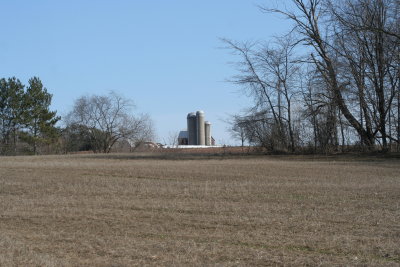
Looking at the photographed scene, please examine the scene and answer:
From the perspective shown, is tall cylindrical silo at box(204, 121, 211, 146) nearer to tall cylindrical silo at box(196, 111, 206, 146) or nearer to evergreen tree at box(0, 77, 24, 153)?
tall cylindrical silo at box(196, 111, 206, 146)

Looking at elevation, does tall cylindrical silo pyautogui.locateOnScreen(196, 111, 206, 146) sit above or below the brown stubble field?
above

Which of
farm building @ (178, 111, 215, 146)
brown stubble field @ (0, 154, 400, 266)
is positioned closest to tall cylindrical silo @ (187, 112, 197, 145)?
farm building @ (178, 111, 215, 146)

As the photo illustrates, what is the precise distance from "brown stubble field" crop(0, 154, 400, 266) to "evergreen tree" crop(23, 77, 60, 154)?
35547 mm

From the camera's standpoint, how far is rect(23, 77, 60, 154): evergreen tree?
5288 centimetres

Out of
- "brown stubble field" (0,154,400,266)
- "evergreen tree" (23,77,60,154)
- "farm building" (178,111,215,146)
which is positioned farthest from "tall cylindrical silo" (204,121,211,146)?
"brown stubble field" (0,154,400,266)

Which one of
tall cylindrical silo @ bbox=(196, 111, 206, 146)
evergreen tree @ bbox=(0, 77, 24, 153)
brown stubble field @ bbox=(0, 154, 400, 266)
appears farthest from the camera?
tall cylindrical silo @ bbox=(196, 111, 206, 146)

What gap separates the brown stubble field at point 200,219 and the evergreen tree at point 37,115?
35.5 meters

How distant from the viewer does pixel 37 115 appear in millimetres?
53531

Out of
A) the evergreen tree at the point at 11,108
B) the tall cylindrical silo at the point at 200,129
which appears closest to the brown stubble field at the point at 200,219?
the evergreen tree at the point at 11,108

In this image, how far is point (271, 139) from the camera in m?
34.4

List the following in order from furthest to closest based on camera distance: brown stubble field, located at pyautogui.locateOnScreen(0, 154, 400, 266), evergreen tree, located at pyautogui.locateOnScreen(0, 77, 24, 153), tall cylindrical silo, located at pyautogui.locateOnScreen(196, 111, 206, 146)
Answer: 1. tall cylindrical silo, located at pyautogui.locateOnScreen(196, 111, 206, 146)
2. evergreen tree, located at pyautogui.locateOnScreen(0, 77, 24, 153)
3. brown stubble field, located at pyautogui.locateOnScreen(0, 154, 400, 266)

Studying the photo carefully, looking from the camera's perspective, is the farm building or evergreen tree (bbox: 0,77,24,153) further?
the farm building

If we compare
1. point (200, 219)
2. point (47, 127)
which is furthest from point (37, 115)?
point (200, 219)

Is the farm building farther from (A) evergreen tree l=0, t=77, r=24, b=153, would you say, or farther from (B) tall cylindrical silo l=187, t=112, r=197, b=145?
(A) evergreen tree l=0, t=77, r=24, b=153
